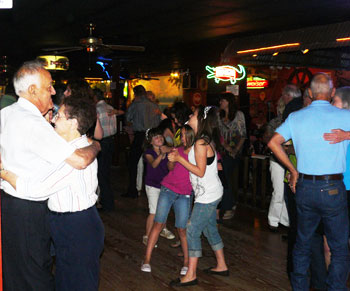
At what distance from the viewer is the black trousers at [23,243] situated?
2570mm

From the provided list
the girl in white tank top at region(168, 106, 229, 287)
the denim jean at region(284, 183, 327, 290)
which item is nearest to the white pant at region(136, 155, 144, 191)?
the girl in white tank top at region(168, 106, 229, 287)

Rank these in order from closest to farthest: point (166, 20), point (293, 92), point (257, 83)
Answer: point (293, 92) < point (166, 20) < point (257, 83)

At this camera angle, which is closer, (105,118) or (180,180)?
(180,180)

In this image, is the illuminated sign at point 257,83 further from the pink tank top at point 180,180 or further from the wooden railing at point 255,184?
the pink tank top at point 180,180

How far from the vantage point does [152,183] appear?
471 centimetres

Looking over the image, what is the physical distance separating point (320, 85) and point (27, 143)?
2111 mm

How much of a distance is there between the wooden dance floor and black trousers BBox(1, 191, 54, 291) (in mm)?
1330

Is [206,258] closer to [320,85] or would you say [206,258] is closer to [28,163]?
[320,85]

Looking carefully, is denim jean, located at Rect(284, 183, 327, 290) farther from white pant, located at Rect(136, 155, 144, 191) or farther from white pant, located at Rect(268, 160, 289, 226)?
white pant, located at Rect(136, 155, 144, 191)

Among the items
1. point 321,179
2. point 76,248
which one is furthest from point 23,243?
point 321,179

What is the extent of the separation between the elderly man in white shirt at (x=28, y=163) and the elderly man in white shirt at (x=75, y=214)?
66 mm

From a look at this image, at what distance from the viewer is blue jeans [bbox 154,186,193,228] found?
402 centimetres

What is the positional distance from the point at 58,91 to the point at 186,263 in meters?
2.15

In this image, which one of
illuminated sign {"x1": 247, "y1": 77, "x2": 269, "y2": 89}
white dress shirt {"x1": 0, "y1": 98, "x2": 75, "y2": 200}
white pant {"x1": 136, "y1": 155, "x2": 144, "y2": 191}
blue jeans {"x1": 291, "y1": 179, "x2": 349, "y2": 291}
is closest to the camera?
white dress shirt {"x1": 0, "y1": 98, "x2": 75, "y2": 200}
